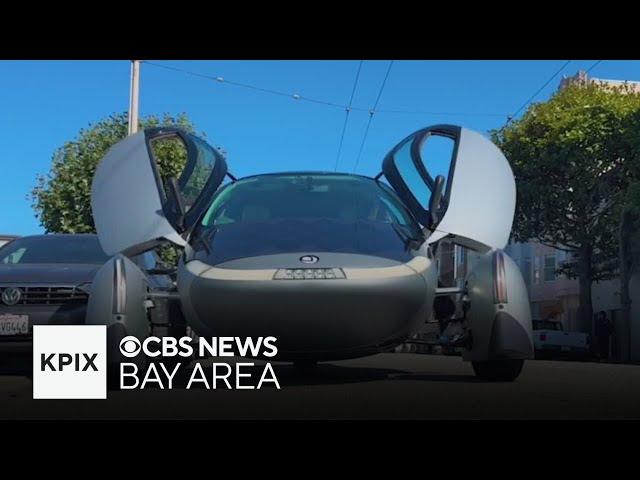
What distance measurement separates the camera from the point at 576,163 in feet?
81.3

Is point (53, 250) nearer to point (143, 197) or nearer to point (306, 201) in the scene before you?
point (143, 197)

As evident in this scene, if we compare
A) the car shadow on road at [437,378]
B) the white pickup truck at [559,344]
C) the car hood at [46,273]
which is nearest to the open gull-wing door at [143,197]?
the car hood at [46,273]

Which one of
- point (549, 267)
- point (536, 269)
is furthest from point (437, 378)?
point (536, 269)

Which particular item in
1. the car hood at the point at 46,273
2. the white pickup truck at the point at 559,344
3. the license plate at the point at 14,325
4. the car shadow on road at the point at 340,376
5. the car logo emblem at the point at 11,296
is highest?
the car hood at the point at 46,273

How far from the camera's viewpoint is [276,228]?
17.9 feet

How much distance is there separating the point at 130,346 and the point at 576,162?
21.5 m

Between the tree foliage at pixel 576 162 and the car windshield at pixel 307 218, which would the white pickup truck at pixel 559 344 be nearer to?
the tree foliage at pixel 576 162

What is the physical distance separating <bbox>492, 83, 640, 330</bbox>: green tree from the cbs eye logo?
66.4 feet

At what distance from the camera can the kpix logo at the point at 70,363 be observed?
4.97m

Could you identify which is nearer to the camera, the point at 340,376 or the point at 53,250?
the point at 340,376

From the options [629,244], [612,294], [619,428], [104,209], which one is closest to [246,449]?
[619,428]

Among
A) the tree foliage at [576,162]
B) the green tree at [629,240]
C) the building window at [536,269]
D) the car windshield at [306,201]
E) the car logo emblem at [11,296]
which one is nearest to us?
the car windshield at [306,201]

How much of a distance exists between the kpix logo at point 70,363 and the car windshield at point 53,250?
2.60m
